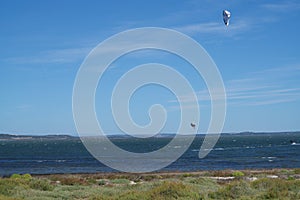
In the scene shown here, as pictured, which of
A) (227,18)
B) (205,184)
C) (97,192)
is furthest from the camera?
(205,184)

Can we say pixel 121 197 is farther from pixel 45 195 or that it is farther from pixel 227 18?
pixel 227 18

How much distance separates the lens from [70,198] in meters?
21.8

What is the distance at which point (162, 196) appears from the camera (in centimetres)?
1917

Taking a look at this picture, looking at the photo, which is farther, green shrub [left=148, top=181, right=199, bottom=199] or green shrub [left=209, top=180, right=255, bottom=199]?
green shrub [left=209, top=180, right=255, bottom=199]

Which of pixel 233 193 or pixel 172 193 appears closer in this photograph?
pixel 172 193

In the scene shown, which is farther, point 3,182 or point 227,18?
point 3,182

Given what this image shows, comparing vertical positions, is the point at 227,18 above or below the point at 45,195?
above

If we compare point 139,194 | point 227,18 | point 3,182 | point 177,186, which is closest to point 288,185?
point 177,186

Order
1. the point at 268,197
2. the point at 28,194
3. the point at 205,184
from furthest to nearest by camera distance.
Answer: the point at 205,184 < the point at 28,194 < the point at 268,197

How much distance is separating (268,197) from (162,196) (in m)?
4.14

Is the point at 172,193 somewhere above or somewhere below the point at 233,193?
above

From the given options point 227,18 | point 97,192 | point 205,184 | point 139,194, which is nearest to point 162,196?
point 139,194

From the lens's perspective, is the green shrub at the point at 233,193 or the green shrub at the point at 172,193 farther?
the green shrub at the point at 233,193

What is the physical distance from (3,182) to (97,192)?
4.85 meters
